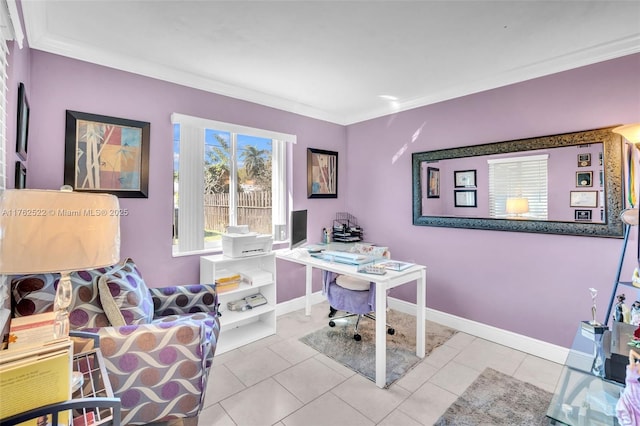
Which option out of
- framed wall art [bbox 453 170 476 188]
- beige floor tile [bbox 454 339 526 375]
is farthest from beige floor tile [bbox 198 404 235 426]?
framed wall art [bbox 453 170 476 188]

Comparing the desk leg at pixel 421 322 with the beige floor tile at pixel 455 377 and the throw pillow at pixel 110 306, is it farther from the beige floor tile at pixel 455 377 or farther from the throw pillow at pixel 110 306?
the throw pillow at pixel 110 306

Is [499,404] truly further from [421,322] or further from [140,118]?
[140,118]

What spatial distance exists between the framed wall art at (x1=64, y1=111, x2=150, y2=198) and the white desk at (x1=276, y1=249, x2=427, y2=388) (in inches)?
59.2

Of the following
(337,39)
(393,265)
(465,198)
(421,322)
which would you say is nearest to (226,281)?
(393,265)

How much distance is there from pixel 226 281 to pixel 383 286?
1.54m

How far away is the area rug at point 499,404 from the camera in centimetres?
188

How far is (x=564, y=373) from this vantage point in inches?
66.3

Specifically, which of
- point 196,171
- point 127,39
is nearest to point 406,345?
point 196,171

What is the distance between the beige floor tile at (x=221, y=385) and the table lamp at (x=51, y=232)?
127cm

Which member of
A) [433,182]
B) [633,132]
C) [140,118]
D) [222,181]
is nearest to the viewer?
[633,132]

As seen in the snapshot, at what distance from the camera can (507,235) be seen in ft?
9.26

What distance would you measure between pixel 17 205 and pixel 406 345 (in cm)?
285

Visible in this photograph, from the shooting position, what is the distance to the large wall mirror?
232 cm

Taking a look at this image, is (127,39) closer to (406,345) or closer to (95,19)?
(95,19)
